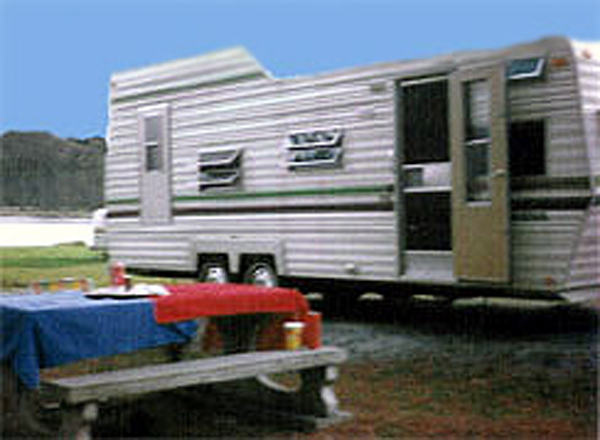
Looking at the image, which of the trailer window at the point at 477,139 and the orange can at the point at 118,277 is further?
the trailer window at the point at 477,139

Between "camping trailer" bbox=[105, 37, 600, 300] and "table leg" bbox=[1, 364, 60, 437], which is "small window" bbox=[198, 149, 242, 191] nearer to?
"camping trailer" bbox=[105, 37, 600, 300]

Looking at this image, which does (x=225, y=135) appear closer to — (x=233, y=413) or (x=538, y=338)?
(x=538, y=338)

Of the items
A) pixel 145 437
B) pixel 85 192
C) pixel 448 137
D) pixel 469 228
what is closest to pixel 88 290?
pixel 145 437

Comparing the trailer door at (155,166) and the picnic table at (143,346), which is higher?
the trailer door at (155,166)

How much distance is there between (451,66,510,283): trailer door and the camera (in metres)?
5.90

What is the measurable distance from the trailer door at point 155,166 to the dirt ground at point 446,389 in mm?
2119

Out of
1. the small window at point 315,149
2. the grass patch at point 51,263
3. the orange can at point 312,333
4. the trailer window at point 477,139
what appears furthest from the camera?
the grass patch at point 51,263

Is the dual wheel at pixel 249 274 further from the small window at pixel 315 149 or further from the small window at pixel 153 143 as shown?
the small window at pixel 153 143

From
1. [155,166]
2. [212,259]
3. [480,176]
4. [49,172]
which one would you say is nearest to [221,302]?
[480,176]

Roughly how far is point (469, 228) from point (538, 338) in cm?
102

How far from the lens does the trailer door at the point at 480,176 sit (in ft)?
19.4

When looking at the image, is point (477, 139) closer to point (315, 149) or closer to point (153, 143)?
point (315, 149)

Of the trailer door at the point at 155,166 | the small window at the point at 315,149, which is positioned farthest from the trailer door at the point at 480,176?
the trailer door at the point at 155,166

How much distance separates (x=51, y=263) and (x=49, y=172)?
147 inches
